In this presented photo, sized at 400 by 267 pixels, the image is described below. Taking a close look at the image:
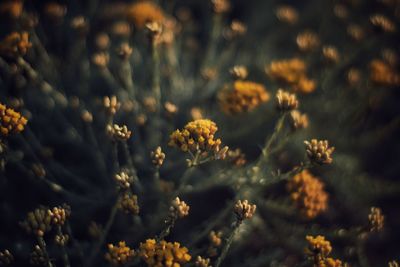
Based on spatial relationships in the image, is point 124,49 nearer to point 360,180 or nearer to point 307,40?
point 307,40

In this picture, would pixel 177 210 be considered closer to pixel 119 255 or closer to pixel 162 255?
pixel 162 255

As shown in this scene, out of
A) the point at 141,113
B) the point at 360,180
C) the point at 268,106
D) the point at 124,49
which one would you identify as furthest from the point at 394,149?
the point at 124,49

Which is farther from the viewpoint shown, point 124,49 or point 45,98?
point 45,98

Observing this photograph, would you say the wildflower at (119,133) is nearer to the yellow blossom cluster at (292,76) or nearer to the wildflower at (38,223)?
the wildflower at (38,223)

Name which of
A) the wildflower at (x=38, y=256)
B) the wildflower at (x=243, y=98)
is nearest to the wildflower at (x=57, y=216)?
the wildflower at (x=38, y=256)

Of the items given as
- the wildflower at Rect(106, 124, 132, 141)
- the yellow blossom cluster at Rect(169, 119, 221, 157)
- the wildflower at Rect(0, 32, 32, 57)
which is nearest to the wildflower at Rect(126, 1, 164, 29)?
the wildflower at Rect(0, 32, 32, 57)

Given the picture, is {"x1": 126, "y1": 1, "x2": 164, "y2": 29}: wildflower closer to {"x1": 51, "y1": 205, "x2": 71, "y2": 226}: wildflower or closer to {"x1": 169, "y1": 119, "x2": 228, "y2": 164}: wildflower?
{"x1": 169, "y1": 119, "x2": 228, "y2": 164}: wildflower

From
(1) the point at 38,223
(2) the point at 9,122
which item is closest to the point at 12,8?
(2) the point at 9,122
